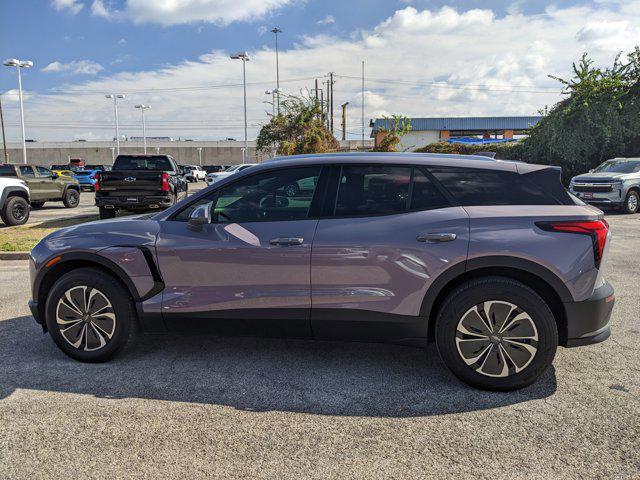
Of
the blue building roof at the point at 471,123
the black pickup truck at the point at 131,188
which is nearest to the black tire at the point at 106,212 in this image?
the black pickup truck at the point at 131,188

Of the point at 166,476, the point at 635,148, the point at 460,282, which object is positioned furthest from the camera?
the point at 635,148

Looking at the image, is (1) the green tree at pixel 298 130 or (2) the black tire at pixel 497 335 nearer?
(2) the black tire at pixel 497 335

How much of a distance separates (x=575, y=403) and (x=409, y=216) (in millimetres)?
1653

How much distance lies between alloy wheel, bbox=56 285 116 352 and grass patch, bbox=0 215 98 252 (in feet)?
18.9

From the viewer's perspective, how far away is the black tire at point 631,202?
654 inches

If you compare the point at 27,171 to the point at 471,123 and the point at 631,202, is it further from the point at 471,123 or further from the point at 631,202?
the point at 471,123

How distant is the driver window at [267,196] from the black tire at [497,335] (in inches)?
51.6

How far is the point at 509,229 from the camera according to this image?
3494 millimetres

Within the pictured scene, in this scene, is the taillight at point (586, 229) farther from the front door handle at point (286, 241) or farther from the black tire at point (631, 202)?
the black tire at point (631, 202)

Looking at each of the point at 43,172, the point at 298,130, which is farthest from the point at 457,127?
the point at 43,172

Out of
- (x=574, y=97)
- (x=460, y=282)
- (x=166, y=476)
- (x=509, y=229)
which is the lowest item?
(x=166, y=476)

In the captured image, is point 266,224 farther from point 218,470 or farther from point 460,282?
point 218,470

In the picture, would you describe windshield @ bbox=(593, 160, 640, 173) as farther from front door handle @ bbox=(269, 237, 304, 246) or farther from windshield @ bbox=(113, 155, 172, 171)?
front door handle @ bbox=(269, 237, 304, 246)

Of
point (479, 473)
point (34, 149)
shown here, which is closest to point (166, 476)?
point (479, 473)
